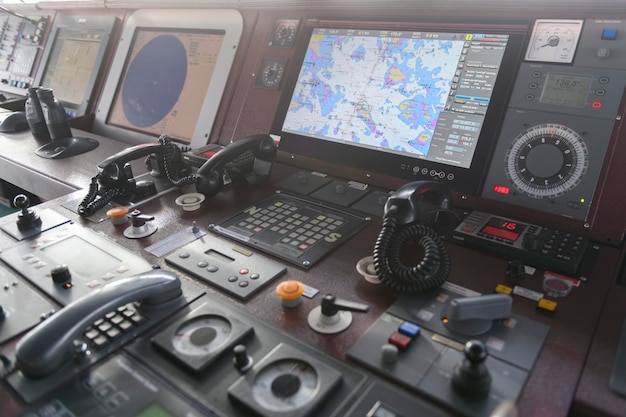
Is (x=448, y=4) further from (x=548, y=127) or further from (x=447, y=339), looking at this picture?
(x=447, y=339)

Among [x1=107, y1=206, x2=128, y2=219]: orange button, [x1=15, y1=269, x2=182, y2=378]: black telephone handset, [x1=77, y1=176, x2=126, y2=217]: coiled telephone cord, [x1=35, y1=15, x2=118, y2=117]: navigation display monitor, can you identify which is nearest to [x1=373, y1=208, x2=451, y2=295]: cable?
[x1=15, y1=269, x2=182, y2=378]: black telephone handset

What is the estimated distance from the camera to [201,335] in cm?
85

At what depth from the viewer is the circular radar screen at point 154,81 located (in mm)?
2086

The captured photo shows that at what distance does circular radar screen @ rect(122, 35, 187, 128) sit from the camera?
2086 mm

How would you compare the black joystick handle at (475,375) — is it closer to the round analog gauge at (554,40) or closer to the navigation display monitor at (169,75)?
the round analog gauge at (554,40)

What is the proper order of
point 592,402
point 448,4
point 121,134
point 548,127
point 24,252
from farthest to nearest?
1. point 121,134
2. point 448,4
3. point 548,127
4. point 24,252
5. point 592,402

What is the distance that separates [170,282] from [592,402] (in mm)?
759

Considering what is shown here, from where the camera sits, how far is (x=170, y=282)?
3.05ft

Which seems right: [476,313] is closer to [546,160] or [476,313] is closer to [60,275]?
[546,160]

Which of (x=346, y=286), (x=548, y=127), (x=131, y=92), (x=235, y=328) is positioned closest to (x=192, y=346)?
(x=235, y=328)

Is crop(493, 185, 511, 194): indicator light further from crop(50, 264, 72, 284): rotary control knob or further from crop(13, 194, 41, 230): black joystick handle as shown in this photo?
crop(13, 194, 41, 230): black joystick handle

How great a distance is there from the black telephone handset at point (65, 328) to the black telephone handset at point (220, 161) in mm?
576

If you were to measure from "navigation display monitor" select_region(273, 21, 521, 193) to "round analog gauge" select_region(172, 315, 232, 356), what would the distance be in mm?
779

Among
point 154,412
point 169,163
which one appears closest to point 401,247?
point 154,412
